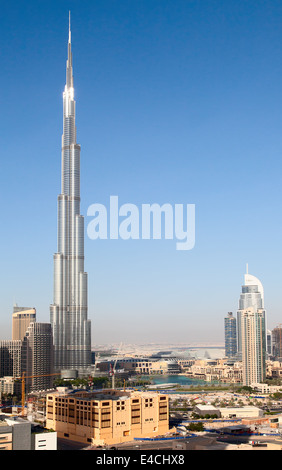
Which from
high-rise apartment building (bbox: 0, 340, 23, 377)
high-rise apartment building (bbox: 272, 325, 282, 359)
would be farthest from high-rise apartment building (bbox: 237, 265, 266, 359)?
high-rise apartment building (bbox: 0, 340, 23, 377)

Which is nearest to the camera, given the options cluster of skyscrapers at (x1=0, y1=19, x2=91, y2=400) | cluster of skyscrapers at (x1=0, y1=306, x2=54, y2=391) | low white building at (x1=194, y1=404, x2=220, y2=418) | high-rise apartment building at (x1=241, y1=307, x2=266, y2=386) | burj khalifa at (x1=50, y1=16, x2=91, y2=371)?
low white building at (x1=194, y1=404, x2=220, y2=418)

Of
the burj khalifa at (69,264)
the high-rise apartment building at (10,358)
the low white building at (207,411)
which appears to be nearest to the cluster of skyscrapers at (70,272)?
the burj khalifa at (69,264)

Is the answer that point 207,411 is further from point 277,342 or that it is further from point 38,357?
point 277,342

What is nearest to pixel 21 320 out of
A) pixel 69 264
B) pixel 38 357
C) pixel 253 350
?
pixel 69 264

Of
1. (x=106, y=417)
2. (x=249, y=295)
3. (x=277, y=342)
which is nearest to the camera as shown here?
(x=106, y=417)

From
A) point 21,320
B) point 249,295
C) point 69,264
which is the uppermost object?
point 69,264

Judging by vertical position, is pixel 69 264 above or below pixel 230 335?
above

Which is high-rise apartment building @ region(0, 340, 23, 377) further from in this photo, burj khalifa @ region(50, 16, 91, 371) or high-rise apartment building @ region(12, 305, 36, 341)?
burj khalifa @ region(50, 16, 91, 371)
